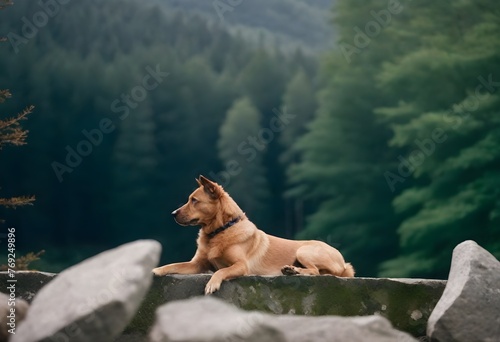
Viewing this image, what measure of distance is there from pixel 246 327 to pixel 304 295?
120 inches

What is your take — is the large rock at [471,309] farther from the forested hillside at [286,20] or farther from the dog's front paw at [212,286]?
the forested hillside at [286,20]

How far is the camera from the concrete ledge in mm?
8188

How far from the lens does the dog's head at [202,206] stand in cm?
875

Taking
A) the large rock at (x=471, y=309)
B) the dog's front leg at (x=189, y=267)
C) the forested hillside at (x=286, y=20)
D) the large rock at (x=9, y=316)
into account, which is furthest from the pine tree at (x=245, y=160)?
the large rock at (x=9, y=316)

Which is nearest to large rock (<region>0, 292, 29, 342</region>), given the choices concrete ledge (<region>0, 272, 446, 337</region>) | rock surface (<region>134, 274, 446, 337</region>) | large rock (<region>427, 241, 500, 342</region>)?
concrete ledge (<region>0, 272, 446, 337</region>)

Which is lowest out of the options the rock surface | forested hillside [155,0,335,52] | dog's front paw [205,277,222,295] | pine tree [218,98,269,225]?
pine tree [218,98,269,225]

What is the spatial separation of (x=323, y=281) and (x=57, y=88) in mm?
39158

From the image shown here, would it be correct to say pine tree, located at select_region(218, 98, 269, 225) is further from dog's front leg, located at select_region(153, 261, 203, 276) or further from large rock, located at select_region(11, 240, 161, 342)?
large rock, located at select_region(11, 240, 161, 342)

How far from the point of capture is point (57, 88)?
149 feet

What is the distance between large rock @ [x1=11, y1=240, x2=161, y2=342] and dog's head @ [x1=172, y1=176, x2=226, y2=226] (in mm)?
2619

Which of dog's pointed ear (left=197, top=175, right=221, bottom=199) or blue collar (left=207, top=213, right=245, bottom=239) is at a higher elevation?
dog's pointed ear (left=197, top=175, right=221, bottom=199)

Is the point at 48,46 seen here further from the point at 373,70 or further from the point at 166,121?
the point at 373,70

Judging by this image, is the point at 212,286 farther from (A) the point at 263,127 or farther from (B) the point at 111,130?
(A) the point at 263,127

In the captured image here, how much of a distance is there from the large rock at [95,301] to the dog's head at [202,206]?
2619 mm
